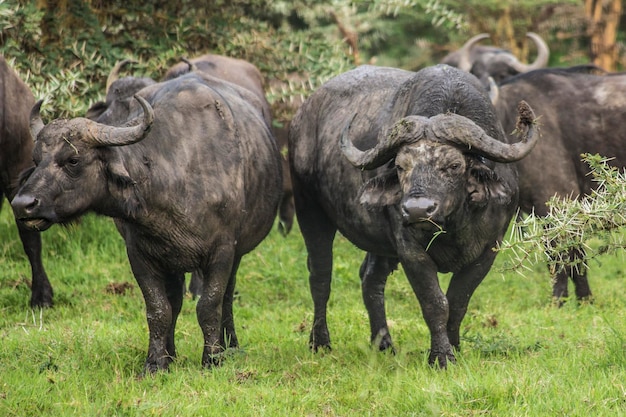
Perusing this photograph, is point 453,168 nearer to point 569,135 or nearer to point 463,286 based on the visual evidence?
point 463,286

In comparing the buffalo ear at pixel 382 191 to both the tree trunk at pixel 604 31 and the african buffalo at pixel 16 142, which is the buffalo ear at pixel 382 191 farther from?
the tree trunk at pixel 604 31

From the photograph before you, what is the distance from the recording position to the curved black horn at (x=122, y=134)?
20.2ft

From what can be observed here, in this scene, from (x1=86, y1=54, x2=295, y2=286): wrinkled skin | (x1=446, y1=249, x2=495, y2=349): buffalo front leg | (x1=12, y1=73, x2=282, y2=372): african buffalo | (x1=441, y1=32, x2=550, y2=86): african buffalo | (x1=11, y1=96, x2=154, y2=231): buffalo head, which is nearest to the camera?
(x1=11, y1=96, x2=154, y2=231): buffalo head

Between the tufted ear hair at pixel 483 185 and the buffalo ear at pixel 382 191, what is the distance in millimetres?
462

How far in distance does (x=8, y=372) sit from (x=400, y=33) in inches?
636

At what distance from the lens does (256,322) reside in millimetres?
8523

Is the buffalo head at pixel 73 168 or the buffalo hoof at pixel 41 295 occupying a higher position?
the buffalo head at pixel 73 168

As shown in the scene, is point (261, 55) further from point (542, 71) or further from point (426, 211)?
point (426, 211)

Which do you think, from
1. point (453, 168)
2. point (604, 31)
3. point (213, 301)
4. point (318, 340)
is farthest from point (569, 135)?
point (604, 31)

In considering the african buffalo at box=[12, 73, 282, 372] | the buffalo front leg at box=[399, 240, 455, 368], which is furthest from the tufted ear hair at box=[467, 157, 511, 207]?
the african buffalo at box=[12, 73, 282, 372]

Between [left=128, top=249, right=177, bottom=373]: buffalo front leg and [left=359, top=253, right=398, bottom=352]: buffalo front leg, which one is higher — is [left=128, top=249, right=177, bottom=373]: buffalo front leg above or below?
above

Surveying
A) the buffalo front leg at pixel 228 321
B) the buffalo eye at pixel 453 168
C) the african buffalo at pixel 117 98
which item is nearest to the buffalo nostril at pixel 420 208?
the buffalo eye at pixel 453 168

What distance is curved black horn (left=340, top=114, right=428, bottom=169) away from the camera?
6.28 meters

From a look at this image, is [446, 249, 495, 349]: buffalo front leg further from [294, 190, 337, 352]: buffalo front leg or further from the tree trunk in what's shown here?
the tree trunk
